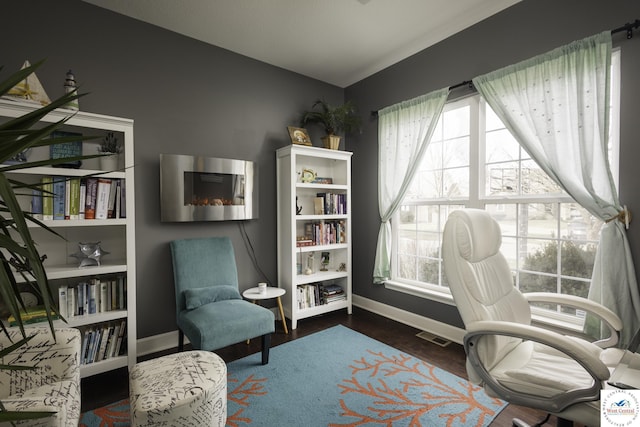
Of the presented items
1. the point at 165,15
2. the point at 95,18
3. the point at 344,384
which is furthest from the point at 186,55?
the point at 344,384

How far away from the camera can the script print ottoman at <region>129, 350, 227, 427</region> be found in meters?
1.34

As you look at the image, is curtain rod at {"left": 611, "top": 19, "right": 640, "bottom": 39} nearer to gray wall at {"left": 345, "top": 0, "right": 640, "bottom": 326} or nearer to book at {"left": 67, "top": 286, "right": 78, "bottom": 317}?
gray wall at {"left": 345, "top": 0, "right": 640, "bottom": 326}

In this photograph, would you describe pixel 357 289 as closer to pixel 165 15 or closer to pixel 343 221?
pixel 343 221

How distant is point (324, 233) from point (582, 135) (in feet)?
7.47

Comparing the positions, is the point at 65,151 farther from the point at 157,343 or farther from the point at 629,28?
the point at 629,28

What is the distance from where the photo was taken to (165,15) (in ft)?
8.21

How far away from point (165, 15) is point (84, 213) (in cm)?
169

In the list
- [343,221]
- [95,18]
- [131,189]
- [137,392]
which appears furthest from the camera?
[343,221]

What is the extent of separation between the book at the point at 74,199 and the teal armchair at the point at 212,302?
72 cm

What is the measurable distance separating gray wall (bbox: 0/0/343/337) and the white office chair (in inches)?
85.3

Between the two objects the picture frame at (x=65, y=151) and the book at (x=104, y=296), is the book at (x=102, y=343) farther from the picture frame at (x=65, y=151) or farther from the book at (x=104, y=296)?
the picture frame at (x=65, y=151)

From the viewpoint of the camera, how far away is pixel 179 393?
55.2 inches

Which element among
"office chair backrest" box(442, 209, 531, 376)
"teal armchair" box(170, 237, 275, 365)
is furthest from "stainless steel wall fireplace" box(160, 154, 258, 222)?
"office chair backrest" box(442, 209, 531, 376)

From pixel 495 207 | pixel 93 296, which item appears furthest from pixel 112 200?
pixel 495 207
